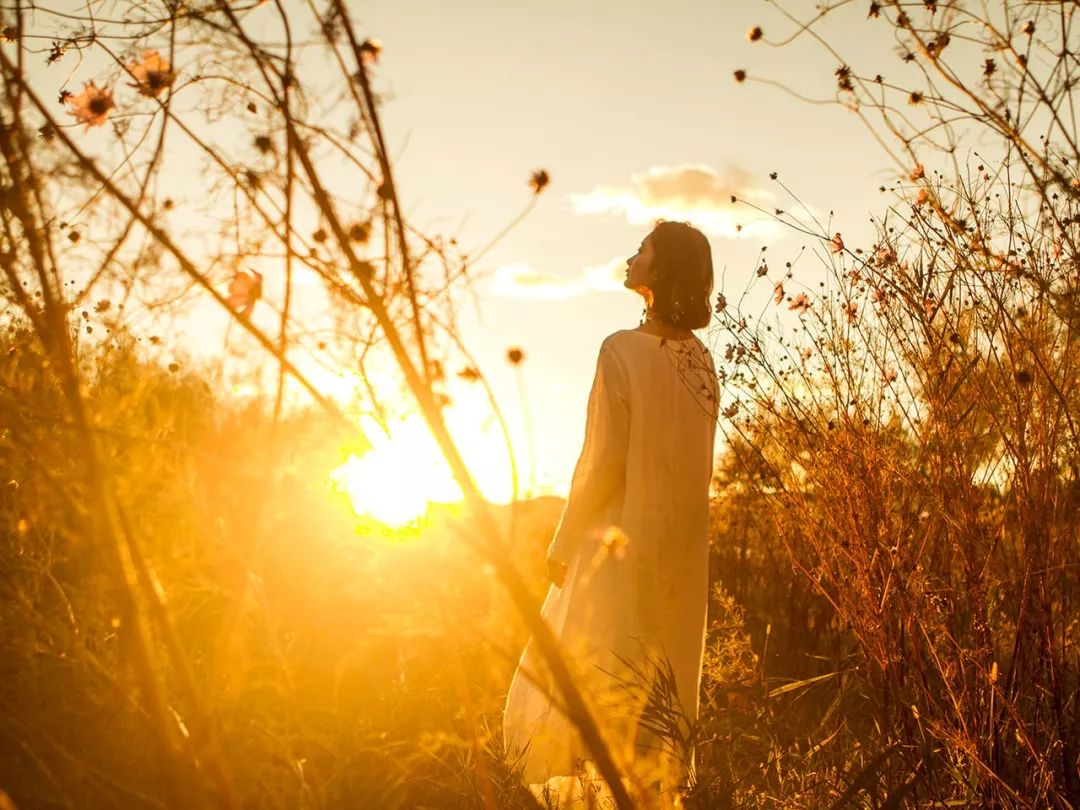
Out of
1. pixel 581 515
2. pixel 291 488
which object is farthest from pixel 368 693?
pixel 291 488

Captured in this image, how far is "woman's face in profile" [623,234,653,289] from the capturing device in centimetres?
320

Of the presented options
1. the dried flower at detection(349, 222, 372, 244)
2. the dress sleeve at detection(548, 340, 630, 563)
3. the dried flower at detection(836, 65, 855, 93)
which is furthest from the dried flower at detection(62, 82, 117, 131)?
the dress sleeve at detection(548, 340, 630, 563)

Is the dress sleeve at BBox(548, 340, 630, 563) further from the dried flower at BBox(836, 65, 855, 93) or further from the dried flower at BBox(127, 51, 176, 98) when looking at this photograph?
the dried flower at BBox(127, 51, 176, 98)

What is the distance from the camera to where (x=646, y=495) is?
10.1ft

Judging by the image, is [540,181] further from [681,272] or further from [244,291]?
[681,272]

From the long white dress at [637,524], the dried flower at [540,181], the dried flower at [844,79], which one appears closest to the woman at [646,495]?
the long white dress at [637,524]

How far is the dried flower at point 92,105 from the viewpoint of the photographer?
128 centimetres

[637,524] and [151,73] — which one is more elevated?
[151,73]

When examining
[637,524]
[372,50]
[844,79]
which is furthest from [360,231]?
[637,524]

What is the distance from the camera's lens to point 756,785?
235 cm

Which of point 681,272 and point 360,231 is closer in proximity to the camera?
point 360,231

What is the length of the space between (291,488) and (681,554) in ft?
7.61

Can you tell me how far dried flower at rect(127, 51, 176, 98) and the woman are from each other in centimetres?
212

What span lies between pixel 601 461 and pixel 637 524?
0.25 meters
